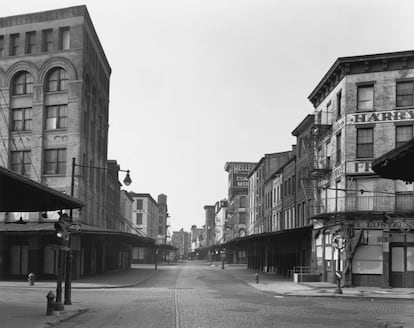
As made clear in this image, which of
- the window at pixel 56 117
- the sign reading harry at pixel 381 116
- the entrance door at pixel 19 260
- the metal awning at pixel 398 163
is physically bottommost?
the entrance door at pixel 19 260

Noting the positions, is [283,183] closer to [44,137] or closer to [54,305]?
[44,137]

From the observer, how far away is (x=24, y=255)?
46500 mm

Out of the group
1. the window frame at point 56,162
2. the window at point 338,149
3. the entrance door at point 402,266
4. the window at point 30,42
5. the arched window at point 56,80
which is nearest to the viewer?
the entrance door at point 402,266

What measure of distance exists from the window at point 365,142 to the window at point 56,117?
23.2 m

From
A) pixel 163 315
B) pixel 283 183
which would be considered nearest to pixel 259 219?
pixel 283 183

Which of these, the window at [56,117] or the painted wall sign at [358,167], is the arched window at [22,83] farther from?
the painted wall sign at [358,167]

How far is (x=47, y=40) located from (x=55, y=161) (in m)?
10.4

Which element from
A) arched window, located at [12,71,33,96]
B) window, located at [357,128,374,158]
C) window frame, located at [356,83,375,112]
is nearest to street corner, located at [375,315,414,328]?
window, located at [357,128,374,158]

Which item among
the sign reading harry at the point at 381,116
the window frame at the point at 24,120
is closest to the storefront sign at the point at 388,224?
the sign reading harry at the point at 381,116

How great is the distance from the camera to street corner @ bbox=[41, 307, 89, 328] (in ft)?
59.1

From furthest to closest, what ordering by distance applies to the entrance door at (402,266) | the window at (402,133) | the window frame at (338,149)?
the window frame at (338,149) < the window at (402,133) < the entrance door at (402,266)

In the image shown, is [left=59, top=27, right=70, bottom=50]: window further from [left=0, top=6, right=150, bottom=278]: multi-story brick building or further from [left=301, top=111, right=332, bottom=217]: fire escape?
[left=301, top=111, right=332, bottom=217]: fire escape

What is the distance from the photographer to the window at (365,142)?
40438 millimetres

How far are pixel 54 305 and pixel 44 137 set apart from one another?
29.5m
